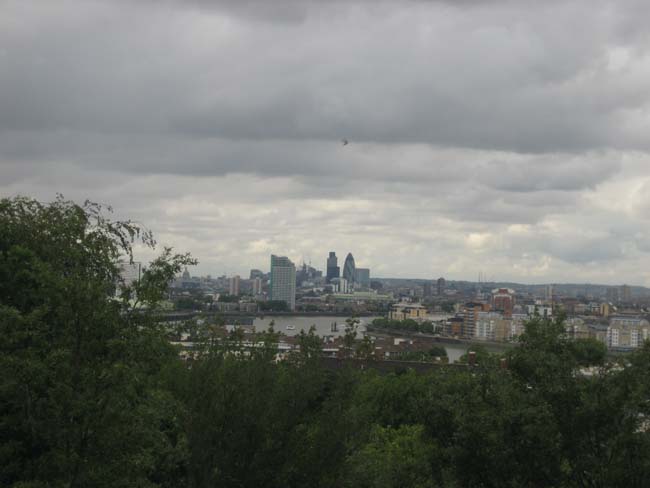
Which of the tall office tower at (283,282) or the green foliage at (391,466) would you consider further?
the tall office tower at (283,282)

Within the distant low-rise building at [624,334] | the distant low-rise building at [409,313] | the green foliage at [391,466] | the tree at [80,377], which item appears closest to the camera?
the tree at [80,377]

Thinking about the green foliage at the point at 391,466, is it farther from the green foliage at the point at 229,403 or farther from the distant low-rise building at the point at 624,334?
the distant low-rise building at the point at 624,334

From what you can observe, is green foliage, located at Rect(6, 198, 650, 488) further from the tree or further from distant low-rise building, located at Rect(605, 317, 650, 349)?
distant low-rise building, located at Rect(605, 317, 650, 349)

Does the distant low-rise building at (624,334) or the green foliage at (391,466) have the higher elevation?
the green foliage at (391,466)

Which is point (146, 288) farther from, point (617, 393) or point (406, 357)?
point (406, 357)

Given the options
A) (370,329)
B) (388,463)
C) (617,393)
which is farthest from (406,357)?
(370,329)

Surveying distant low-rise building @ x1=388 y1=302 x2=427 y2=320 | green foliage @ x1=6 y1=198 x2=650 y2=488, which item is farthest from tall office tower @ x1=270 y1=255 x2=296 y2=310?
green foliage @ x1=6 y1=198 x2=650 y2=488

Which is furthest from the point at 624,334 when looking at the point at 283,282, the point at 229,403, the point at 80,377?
the point at 80,377

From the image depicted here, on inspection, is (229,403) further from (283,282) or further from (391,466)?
(283,282)

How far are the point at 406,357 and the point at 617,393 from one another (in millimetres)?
38999

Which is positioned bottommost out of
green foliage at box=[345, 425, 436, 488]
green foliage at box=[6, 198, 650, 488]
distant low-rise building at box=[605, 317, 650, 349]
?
distant low-rise building at box=[605, 317, 650, 349]

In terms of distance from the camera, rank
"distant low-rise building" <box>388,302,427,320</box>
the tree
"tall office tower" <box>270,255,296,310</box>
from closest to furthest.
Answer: the tree < "distant low-rise building" <box>388,302,427,320</box> < "tall office tower" <box>270,255,296,310</box>

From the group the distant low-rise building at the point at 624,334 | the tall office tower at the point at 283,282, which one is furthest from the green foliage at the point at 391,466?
the tall office tower at the point at 283,282

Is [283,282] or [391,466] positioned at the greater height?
[283,282]
